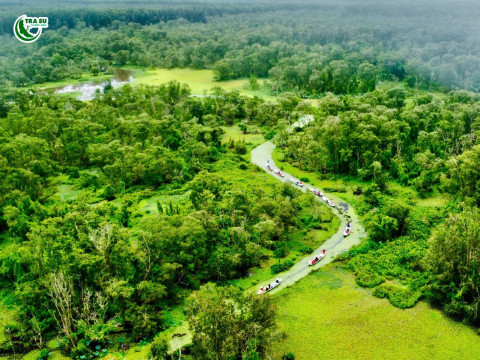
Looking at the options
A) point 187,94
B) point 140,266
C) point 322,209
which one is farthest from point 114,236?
point 187,94

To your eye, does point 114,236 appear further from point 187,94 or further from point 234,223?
point 187,94

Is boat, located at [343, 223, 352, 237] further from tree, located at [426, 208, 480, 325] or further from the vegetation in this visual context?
tree, located at [426, 208, 480, 325]

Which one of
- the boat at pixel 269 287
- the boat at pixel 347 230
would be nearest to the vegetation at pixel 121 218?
the boat at pixel 347 230

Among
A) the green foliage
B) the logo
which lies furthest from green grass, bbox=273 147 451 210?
the logo

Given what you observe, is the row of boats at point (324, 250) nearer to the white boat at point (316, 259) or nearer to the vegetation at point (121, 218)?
the white boat at point (316, 259)

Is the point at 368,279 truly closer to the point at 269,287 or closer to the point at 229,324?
the point at 269,287
